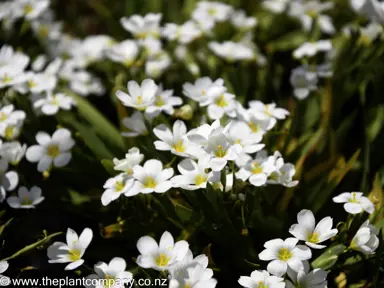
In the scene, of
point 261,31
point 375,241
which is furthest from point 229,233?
point 261,31

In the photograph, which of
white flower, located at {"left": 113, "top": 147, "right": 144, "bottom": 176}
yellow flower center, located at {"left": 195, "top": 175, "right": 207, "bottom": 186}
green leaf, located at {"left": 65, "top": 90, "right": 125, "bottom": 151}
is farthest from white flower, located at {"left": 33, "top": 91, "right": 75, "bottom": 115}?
yellow flower center, located at {"left": 195, "top": 175, "right": 207, "bottom": 186}

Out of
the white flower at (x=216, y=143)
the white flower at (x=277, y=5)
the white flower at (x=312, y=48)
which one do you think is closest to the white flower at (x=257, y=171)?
the white flower at (x=216, y=143)

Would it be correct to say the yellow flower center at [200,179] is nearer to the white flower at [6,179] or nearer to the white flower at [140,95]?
the white flower at [140,95]

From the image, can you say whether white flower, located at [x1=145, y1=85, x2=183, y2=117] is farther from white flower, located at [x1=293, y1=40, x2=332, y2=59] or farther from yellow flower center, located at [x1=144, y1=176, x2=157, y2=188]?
white flower, located at [x1=293, y1=40, x2=332, y2=59]

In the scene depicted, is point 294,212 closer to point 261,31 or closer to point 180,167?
point 180,167

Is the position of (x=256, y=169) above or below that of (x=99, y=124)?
above

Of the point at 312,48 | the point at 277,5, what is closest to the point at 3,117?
the point at 312,48

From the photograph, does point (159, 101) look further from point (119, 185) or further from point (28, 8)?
point (28, 8)
